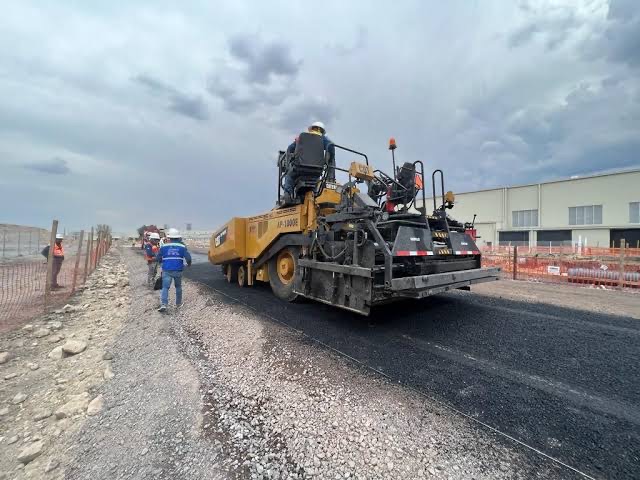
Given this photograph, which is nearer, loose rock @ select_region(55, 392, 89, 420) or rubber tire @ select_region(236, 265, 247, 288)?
loose rock @ select_region(55, 392, 89, 420)

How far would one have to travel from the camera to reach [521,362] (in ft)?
11.3

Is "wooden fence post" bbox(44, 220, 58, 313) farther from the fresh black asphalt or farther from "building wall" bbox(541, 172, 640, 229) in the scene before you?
"building wall" bbox(541, 172, 640, 229)

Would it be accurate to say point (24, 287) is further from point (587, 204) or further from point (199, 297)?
point (587, 204)

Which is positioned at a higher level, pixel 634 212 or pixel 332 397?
pixel 634 212

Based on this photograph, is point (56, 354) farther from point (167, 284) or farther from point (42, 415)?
point (167, 284)

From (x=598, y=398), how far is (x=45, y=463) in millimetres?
4915

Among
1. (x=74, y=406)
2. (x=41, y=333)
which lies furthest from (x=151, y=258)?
(x=74, y=406)

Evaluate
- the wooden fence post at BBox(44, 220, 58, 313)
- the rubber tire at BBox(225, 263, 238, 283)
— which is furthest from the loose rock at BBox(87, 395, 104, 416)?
the rubber tire at BBox(225, 263, 238, 283)

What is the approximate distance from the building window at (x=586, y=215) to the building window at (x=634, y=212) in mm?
2387

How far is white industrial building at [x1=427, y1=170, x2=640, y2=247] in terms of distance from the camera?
31.6 m

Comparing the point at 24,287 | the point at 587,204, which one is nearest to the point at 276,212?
the point at 24,287

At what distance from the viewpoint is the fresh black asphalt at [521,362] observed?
2.25 metres

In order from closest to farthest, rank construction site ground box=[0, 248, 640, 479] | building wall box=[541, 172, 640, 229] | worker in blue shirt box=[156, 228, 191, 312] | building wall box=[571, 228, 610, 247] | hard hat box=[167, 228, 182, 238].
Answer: construction site ground box=[0, 248, 640, 479], worker in blue shirt box=[156, 228, 191, 312], hard hat box=[167, 228, 182, 238], building wall box=[541, 172, 640, 229], building wall box=[571, 228, 610, 247]

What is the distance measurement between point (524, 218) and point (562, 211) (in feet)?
12.5
